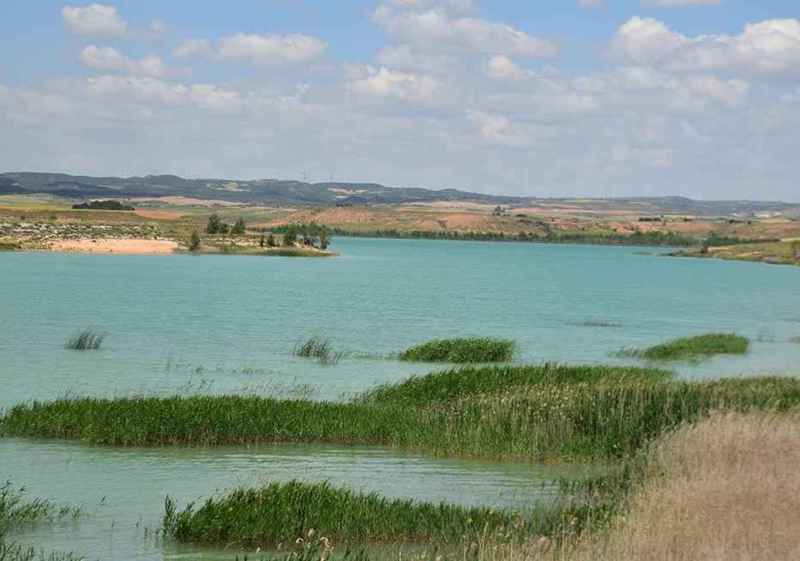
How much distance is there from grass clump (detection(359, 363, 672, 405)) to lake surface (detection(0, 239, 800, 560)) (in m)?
2.46

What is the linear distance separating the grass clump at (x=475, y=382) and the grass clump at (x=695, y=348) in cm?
1230

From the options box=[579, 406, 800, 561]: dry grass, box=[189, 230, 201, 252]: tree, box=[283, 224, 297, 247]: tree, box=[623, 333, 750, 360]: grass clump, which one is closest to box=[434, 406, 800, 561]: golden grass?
box=[579, 406, 800, 561]: dry grass

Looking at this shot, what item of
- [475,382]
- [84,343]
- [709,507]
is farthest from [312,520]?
[84,343]

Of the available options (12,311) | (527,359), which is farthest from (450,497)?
(12,311)

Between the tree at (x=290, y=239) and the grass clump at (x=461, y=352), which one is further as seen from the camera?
the tree at (x=290, y=239)

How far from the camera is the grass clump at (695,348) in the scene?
4197 cm

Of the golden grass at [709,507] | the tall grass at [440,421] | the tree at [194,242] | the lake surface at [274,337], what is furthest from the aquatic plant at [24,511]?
the tree at [194,242]

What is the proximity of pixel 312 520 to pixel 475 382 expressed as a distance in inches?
519

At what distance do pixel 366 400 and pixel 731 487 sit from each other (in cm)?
1414

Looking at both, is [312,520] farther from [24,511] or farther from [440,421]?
[440,421]

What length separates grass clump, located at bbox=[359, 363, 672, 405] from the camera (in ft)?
89.8

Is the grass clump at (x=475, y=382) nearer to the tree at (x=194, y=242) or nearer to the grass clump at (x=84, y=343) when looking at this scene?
the grass clump at (x=84, y=343)

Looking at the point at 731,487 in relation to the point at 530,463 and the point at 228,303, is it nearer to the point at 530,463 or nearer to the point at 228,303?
the point at 530,463

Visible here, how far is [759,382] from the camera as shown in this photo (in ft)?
89.7
